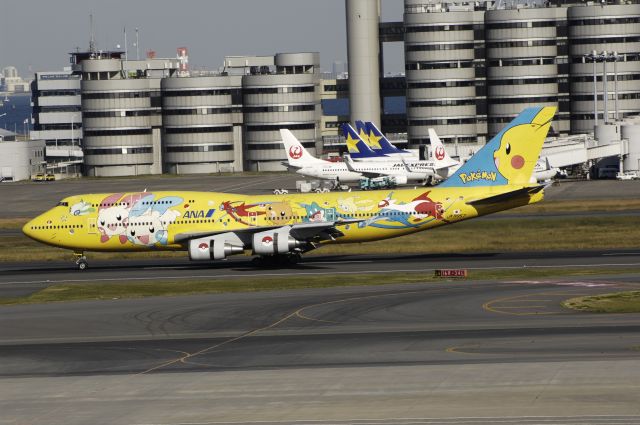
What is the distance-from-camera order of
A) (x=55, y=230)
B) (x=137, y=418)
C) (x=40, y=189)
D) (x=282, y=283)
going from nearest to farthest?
(x=137, y=418)
(x=282, y=283)
(x=55, y=230)
(x=40, y=189)

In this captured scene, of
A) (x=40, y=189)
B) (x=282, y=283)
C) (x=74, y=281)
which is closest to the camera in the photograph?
(x=282, y=283)

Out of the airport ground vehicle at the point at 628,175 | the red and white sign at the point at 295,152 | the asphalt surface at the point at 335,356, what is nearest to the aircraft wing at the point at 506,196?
the asphalt surface at the point at 335,356

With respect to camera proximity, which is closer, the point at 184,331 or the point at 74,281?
the point at 184,331

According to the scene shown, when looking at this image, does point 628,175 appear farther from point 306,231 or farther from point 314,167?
point 306,231

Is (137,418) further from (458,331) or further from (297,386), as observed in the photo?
(458,331)

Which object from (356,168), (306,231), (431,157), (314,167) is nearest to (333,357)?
(306,231)

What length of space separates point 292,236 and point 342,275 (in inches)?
218

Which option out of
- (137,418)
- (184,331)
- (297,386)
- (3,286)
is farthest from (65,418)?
(3,286)

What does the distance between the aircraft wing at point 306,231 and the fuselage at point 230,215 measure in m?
0.14

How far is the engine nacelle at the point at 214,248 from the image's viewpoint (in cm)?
7394

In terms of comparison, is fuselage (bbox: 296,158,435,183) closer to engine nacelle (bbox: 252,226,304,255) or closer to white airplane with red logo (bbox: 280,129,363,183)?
white airplane with red logo (bbox: 280,129,363,183)

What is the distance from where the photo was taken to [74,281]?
72125mm

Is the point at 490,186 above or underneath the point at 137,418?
above

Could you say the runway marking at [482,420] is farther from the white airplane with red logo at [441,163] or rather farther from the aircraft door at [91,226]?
the white airplane with red logo at [441,163]
